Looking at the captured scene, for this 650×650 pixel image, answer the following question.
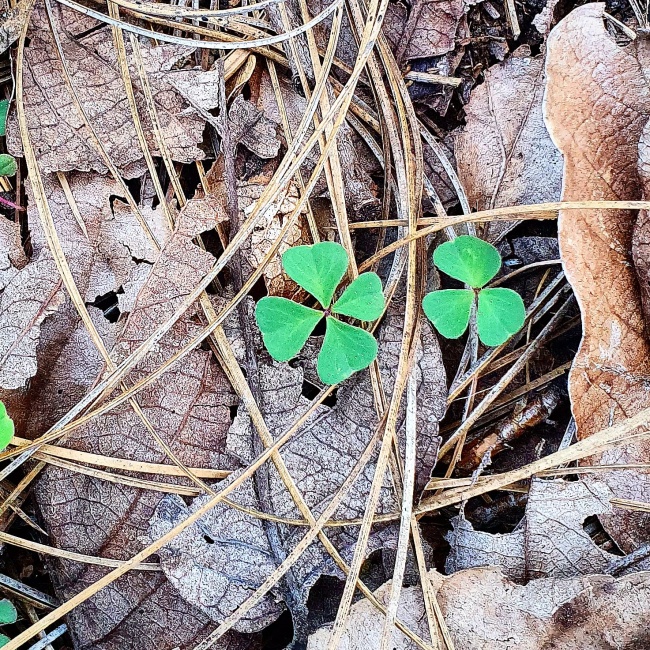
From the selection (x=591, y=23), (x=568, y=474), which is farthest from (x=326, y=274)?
(x=591, y=23)

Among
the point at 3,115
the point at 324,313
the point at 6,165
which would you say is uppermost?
the point at 3,115

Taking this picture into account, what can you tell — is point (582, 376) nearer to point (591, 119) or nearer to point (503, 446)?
point (503, 446)

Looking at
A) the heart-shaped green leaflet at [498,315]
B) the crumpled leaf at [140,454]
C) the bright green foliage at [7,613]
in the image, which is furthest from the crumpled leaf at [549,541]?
the bright green foliage at [7,613]

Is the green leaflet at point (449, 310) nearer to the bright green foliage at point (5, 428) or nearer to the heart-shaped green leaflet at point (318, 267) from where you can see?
the heart-shaped green leaflet at point (318, 267)

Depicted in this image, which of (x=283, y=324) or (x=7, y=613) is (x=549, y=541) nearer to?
(x=283, y=324)

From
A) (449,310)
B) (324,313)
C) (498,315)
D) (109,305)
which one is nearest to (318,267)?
(324,313)

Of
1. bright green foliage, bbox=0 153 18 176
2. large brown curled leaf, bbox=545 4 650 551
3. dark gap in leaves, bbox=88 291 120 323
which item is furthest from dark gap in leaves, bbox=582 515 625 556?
bright green foliage, bbox=0 153 18 176

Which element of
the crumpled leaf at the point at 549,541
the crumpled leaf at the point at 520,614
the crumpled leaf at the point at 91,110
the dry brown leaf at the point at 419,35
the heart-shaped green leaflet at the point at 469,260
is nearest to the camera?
the crumpled leaf at the point at 520,614
